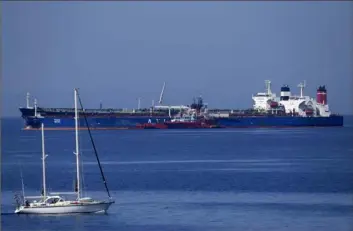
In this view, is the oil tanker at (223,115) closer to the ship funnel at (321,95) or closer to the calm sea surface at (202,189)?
the ship funnel at (321,95)

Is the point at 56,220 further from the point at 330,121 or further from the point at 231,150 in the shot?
the point at 330,121

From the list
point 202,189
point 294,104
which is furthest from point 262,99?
point 202,189

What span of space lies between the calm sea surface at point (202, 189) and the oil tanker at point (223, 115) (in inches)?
1479

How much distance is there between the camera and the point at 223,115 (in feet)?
375

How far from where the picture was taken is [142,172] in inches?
1854

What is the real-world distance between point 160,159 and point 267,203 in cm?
2701

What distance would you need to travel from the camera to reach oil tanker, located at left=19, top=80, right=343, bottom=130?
104 m

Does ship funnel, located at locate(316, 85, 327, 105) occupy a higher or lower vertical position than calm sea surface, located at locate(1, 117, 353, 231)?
higher

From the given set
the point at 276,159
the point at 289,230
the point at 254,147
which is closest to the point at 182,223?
the point at 289,230

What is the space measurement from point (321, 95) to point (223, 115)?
46.4ft

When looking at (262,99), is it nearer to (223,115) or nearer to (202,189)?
(223,115)

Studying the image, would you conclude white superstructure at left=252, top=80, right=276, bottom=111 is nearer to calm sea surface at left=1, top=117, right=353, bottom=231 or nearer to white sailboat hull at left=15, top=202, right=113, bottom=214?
calm sea surface at left=1, top=117, right=353, bottom=231

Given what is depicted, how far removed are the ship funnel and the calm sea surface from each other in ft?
168

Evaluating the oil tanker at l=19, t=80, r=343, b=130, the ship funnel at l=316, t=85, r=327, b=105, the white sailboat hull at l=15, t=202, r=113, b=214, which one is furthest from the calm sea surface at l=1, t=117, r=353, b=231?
the ship funnel at l=316, t=85, r=327, b=105
